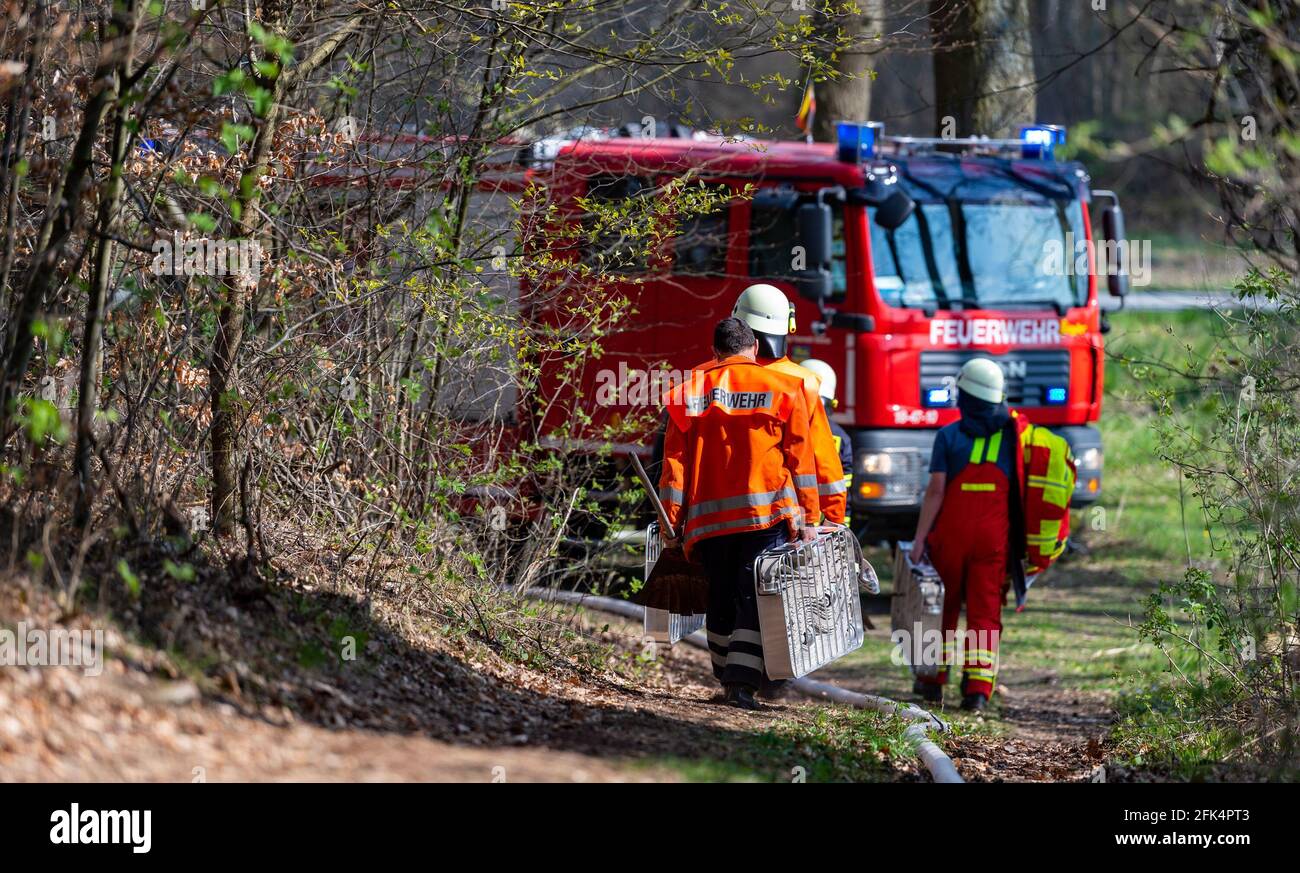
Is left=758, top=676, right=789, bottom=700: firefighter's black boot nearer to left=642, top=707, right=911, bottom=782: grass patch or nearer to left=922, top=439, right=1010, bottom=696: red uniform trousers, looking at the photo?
left=642, top=707, right=911, bottom=782: grass patch

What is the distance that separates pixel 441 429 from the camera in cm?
823

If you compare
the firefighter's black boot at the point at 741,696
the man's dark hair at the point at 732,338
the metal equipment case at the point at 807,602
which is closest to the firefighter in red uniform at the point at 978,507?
the metal equipment case at the point at 807,602

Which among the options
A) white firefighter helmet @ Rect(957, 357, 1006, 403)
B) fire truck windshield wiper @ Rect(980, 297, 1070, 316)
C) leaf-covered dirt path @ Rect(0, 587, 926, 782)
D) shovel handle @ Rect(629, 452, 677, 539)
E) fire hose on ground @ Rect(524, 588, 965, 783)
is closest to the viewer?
leaf-covered dirt path @ Rect(0, 587, 926, 782)

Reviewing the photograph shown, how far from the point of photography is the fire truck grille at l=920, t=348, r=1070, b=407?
10469 millimetres

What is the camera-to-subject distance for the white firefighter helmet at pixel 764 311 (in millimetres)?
7180

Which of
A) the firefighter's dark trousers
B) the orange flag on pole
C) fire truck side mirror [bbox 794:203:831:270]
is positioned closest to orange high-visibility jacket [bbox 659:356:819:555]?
the firefighter's dark trousers

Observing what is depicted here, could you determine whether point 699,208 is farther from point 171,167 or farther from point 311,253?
point 171,167

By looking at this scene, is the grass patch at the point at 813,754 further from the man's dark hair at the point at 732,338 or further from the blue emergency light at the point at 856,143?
the blue emergency light at the point at 856,143

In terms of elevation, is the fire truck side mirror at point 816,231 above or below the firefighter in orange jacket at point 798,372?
above

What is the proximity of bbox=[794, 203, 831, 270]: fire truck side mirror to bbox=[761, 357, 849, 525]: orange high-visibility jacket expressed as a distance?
119 inches

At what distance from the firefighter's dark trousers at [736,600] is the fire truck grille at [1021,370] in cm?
369
